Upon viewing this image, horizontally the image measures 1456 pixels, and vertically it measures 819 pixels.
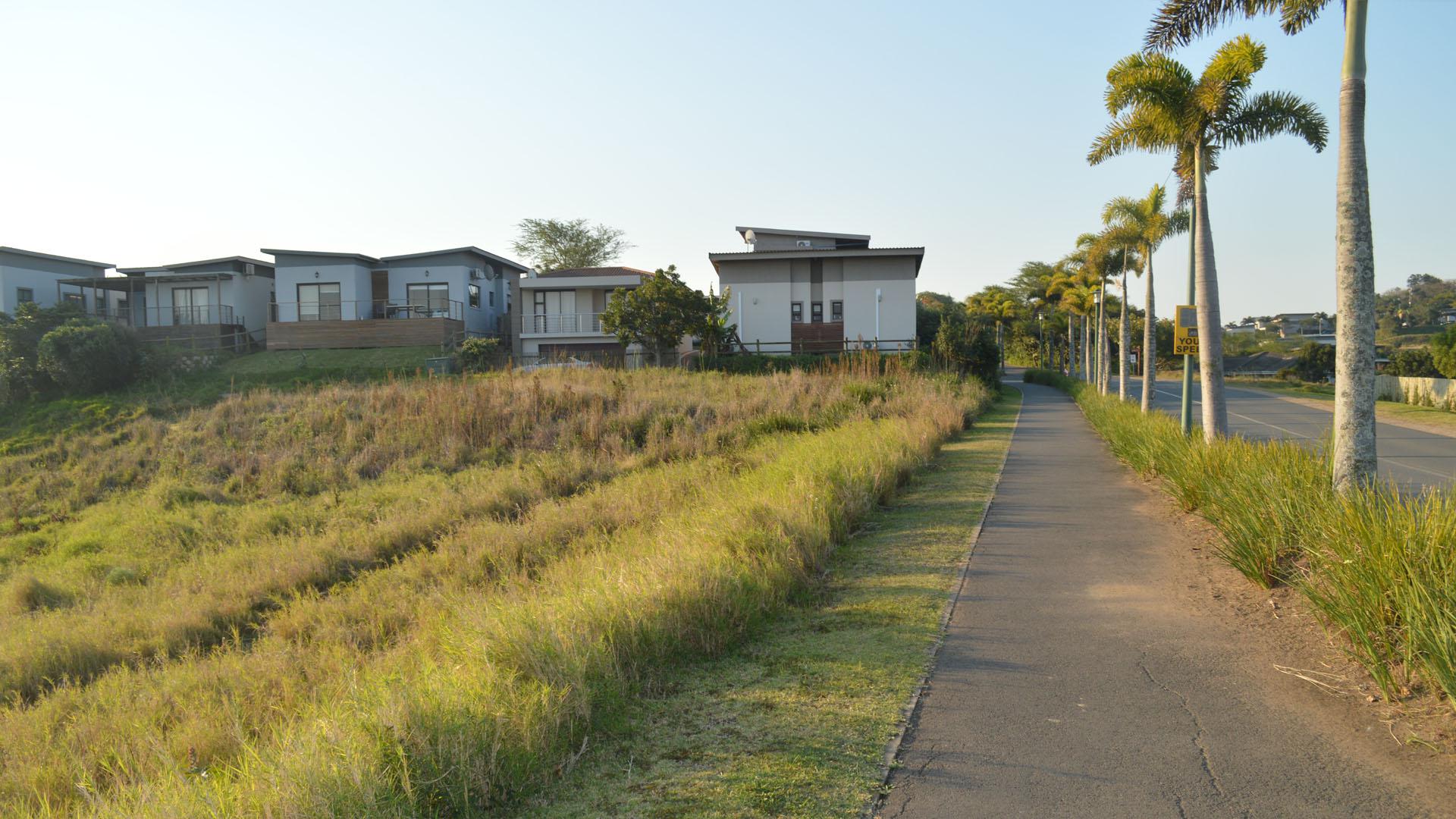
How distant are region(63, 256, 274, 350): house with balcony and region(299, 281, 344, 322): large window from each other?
10.4ft

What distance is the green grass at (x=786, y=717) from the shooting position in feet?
13.5

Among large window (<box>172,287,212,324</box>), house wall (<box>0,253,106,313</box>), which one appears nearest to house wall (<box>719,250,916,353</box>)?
large window (<box>172,287,212,324</box>)

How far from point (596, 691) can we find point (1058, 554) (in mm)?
5881

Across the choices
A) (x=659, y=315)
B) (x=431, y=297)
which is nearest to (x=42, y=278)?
(x=431, y=297)

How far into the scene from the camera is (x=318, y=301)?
1786 inches

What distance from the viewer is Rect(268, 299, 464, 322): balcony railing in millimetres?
45000

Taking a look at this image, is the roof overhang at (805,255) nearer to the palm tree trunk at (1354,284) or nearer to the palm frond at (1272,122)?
the palm frond at (1272,122)

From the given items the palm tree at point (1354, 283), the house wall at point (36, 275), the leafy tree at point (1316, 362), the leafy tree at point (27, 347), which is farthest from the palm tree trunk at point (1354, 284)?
the leafy tree at point (1316, 362)

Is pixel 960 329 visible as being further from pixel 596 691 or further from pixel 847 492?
pixel 596 691

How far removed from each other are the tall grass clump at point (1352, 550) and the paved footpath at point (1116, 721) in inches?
19.4

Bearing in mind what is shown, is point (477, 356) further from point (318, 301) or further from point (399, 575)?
point (399, 575)

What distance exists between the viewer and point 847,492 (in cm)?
1113

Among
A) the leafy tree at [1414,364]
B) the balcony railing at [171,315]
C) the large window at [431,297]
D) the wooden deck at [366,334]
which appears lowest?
the leafy tree at [1414,364]

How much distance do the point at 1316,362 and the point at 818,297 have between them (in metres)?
38.0
